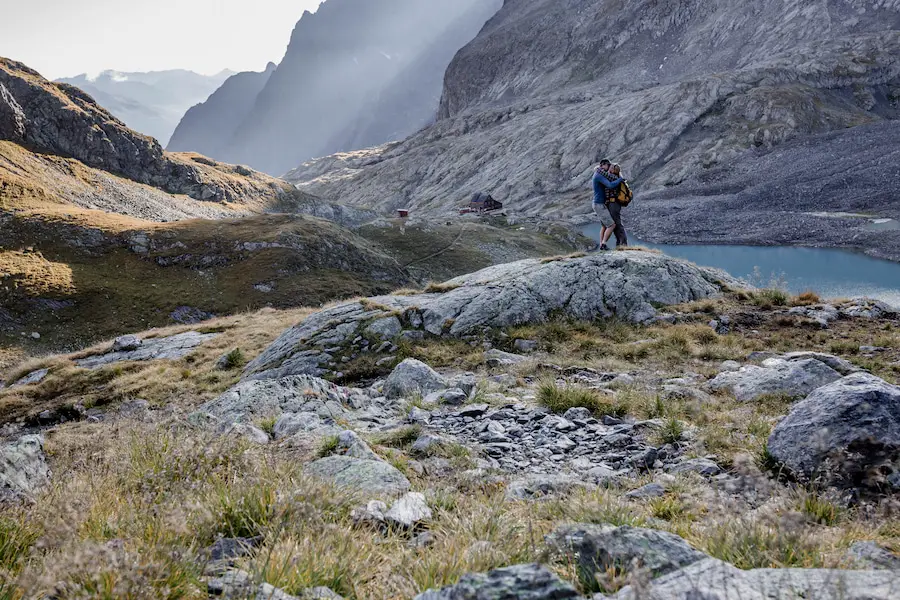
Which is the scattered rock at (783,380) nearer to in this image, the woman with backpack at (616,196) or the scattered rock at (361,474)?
the scattered rock at (361,474)

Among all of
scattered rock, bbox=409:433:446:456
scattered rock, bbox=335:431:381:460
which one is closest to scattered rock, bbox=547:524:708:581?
scattered rock, bbox=335:431:381:460

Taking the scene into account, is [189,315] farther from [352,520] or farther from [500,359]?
[352,520]

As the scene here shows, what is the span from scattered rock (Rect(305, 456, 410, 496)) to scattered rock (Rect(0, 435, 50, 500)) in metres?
2.67

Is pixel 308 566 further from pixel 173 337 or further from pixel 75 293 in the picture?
pixel 75 293

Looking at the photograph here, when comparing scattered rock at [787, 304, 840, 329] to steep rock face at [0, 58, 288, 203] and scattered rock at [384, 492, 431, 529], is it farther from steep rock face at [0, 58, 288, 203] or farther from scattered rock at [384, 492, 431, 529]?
steep rock face at [0, 58, 288, 203]

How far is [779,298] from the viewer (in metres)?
15.6

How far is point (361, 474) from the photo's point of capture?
548cm

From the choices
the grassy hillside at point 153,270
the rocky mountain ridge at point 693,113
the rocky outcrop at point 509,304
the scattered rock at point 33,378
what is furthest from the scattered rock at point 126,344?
the rocky mountain ridge at point 693,113

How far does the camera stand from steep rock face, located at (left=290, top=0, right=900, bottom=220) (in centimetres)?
11762

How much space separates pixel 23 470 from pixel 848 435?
30.9 ft

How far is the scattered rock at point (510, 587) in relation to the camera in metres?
2.55

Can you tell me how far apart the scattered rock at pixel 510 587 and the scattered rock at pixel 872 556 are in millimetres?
2016

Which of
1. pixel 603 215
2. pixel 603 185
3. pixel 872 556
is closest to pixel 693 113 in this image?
pixel 603 215

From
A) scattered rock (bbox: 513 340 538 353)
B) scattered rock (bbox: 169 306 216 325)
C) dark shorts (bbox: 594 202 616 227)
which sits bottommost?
scattered rock (bbox: 169 306 216 325)
